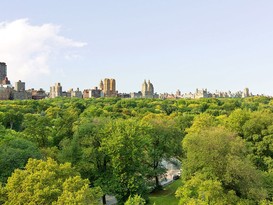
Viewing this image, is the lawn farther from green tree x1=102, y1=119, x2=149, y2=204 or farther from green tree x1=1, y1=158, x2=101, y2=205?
green tree x1=1, y1=158, x2=101, y2=205

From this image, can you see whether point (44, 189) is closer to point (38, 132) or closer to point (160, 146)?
point (160, 146)

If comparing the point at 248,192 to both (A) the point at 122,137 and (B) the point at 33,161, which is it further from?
(B) the point at 33,161

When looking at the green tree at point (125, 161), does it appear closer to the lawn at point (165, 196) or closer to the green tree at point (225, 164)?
the lawn at point (165, 196)

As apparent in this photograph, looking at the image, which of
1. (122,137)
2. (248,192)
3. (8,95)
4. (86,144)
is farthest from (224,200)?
(8,95)

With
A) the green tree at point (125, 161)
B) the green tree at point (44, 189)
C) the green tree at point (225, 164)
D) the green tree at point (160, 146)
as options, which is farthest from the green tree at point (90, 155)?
the green tree at point (44, 189)

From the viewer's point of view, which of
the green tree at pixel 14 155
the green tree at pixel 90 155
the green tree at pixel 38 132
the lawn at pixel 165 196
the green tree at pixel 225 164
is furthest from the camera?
the green tree at pixel 38 132

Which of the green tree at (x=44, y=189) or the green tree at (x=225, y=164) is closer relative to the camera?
the green tree at (x=44, y=189)

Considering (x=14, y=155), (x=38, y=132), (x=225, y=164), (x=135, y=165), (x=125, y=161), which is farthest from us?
(x=38, y=132)

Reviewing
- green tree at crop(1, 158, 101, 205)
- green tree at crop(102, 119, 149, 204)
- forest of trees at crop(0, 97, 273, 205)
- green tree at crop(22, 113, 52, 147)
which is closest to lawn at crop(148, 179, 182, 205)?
forest of trees at crop(0, 97, 273, 205)

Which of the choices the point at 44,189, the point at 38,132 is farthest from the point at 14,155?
the point at 38,132
